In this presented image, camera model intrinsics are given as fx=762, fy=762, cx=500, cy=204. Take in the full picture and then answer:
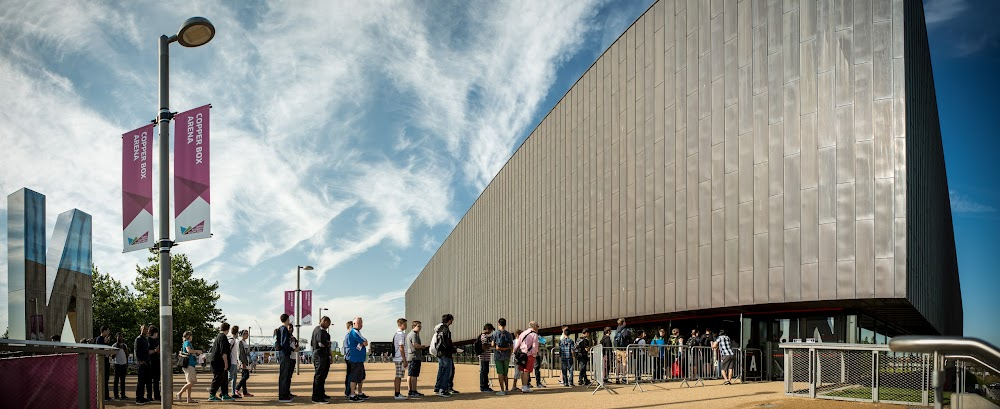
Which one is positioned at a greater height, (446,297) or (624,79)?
(624,79)

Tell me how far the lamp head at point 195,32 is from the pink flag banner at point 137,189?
1.79 metres

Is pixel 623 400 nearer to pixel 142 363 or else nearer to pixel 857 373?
pixel 857 373

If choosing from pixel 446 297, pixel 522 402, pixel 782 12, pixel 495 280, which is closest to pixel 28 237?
pixel 522 402

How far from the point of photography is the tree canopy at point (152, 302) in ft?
175

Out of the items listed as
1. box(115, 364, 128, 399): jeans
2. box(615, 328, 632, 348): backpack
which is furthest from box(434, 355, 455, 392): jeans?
box(115, 364, 128, 399): jeans

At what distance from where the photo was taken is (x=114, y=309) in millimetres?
54281

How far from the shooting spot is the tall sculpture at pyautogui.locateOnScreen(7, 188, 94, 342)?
26906 mm

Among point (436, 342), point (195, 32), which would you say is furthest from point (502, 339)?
point (195, 32)

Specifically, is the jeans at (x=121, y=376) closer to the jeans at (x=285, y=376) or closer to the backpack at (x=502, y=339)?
the jeans at (x=285, y=376)

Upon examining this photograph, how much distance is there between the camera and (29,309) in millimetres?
27359

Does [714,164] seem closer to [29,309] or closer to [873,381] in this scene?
[873,381]

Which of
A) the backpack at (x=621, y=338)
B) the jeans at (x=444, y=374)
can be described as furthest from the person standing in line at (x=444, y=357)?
the backpack at (x=621, y=338)

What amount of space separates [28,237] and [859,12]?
91.5 ft

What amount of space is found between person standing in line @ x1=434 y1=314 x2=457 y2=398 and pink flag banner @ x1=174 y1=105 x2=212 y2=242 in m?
6.51
